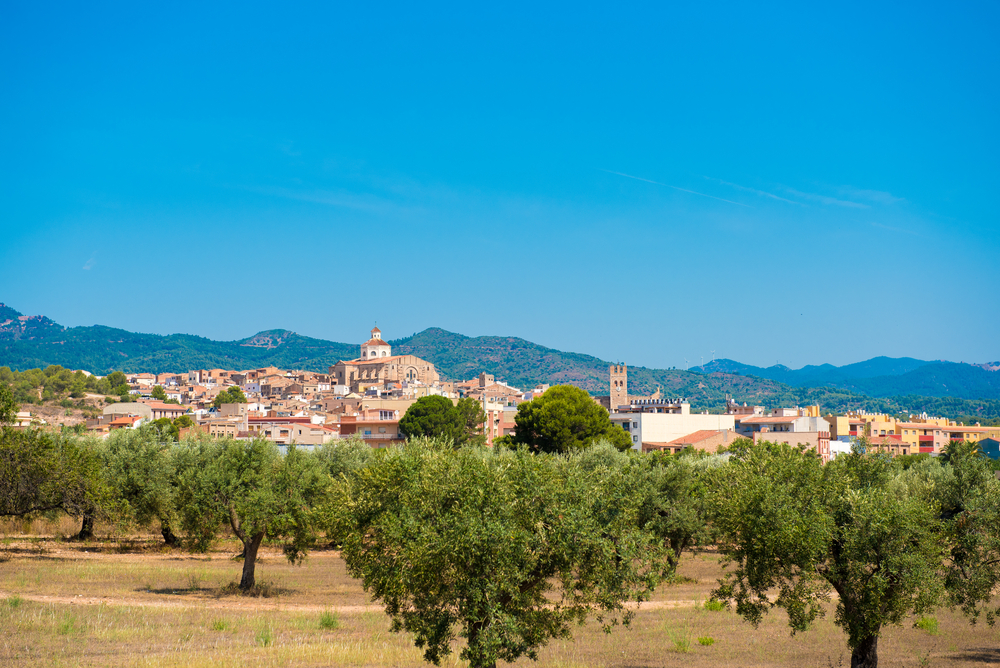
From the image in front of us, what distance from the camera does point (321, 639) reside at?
2325 cm

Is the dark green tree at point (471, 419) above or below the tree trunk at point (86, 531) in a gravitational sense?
above

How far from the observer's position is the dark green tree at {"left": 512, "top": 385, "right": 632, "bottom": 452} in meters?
87.9

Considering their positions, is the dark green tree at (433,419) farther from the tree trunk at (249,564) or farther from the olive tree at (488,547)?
the olive tree at (488,547)

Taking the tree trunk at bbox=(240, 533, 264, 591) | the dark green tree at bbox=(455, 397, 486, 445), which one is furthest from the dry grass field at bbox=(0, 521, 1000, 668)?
the dark green tree at bbox=(455, 397, 486, 445)

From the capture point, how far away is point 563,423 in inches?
3472

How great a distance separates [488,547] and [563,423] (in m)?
73.4

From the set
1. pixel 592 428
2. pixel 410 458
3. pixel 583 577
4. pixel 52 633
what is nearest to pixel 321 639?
pixel 52 633

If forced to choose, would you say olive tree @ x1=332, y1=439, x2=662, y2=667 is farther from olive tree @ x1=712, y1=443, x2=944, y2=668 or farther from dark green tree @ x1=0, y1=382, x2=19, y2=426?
dark green tree @ x1=0, y1=382, x2=19, y2=426

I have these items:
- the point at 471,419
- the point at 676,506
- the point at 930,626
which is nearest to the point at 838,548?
the point at 930,626

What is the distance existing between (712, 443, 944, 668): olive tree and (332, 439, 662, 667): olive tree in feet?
9.90

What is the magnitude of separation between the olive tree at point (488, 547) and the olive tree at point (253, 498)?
14.3 metres

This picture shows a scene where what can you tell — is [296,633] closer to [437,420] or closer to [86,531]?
[86,531]

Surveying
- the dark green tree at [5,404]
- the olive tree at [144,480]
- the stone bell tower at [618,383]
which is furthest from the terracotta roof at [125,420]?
the stone bell tower at [618,383]

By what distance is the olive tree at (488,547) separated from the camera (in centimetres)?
1540
